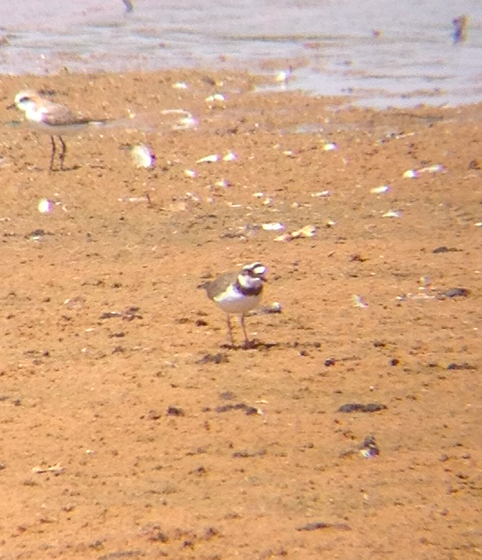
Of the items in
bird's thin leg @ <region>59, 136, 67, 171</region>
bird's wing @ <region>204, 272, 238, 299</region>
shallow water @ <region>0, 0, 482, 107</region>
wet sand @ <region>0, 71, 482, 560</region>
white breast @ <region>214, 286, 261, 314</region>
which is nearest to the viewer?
wet sand @ <region>0, 71, 482, 560</region>

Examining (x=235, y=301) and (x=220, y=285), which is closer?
(x=235, y=301)

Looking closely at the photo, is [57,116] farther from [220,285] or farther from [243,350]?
[243,350]

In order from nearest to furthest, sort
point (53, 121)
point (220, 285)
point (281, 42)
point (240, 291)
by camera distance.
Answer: point (240, 291), point (220, 285), point (53, 121), point (281, 42)

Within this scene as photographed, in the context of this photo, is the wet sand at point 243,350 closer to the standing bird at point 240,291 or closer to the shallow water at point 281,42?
the standing bird at point 240,291

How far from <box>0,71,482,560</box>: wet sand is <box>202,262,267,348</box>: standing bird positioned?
0.25 meters

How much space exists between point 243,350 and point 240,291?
0.36 meters

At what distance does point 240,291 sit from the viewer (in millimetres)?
8328

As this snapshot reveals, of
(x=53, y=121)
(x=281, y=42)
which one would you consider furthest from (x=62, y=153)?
(x=281, y=42)

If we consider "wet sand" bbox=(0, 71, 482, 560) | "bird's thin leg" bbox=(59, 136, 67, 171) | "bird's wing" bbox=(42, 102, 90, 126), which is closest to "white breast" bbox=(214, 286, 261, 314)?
"wet sand" bbox=(0, 71, 482, 560)

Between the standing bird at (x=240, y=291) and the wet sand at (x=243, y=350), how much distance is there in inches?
9.9

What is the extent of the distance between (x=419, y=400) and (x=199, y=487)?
1.67 meters

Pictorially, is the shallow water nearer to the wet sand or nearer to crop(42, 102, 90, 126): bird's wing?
the wet sand

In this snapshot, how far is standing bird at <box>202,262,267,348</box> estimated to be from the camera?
8.34 m

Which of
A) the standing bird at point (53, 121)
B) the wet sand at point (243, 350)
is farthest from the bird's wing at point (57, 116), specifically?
the wet sand at point (243, 350)
